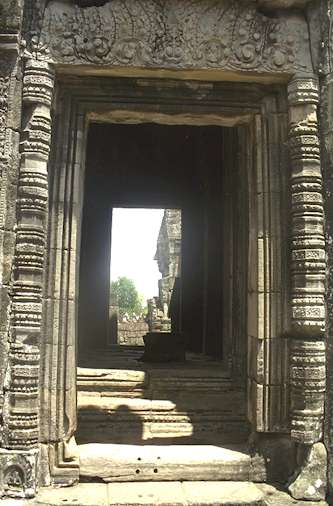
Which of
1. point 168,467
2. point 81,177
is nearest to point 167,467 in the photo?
point 168,467

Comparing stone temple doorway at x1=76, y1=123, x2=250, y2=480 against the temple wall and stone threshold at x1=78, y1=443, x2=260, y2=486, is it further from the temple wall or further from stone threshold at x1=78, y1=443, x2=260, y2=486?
the temple wall

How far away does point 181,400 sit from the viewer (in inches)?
237

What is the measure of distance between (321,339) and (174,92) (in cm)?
264

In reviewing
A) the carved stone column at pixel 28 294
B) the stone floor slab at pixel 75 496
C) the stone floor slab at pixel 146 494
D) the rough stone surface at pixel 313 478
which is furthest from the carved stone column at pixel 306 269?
the carved stone column at pixel 28 294

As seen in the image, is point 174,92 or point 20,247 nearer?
point 20,247

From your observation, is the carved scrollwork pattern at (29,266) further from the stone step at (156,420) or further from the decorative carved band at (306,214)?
the decorative carved band at (306,214)

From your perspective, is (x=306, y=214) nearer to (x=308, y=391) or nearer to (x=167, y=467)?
(x=308, y=391)

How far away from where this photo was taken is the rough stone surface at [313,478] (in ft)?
13.7

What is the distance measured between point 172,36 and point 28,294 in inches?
103

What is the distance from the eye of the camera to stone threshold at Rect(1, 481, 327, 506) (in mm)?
3992

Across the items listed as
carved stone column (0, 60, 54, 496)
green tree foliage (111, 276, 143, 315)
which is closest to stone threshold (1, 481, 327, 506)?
carved stone column (0, 60, 54, 496)

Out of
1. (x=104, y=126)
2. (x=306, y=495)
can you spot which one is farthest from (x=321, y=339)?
(x=104, y=126)

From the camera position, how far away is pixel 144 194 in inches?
407

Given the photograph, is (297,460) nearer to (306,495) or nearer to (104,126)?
(306,495)
